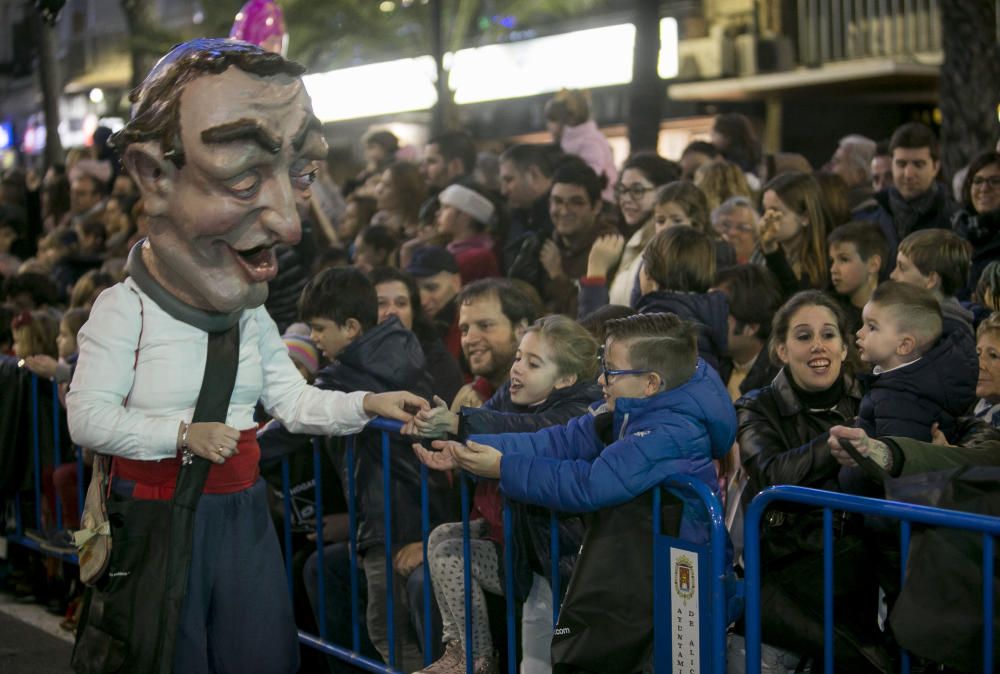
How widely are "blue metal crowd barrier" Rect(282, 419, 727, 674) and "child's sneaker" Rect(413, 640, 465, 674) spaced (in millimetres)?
71

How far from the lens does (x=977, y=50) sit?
1104cm

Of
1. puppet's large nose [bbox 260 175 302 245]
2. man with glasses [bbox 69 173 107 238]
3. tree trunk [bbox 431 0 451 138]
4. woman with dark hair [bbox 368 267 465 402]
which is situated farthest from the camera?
tree trunk [bbox 431 0 451 138]

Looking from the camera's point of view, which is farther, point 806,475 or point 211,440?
point 806,475

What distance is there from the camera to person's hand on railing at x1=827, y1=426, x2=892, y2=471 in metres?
4.10

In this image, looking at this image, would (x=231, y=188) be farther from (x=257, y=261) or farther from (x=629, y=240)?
(x=629, y=240)

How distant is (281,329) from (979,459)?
4.62 meters

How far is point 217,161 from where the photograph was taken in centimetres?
431

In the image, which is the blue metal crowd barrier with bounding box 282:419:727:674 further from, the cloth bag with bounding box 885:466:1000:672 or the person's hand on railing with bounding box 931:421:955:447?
the person's hand on railing with bounding box 931:421:955:447

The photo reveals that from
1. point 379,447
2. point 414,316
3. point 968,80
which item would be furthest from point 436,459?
point 968,80

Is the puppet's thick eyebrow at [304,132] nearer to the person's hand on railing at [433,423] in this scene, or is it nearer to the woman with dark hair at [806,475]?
the person's hand on railing at [433,423]

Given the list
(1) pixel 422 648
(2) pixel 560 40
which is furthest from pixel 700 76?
(1) pixel 422 648

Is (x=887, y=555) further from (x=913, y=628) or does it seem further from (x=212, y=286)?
(x=212, y=286)

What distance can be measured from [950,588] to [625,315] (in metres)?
2.31

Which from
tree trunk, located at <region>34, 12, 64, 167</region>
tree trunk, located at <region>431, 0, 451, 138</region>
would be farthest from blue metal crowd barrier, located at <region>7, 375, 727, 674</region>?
tree trunk, located at <region>34, 12, 64, 167</region>
